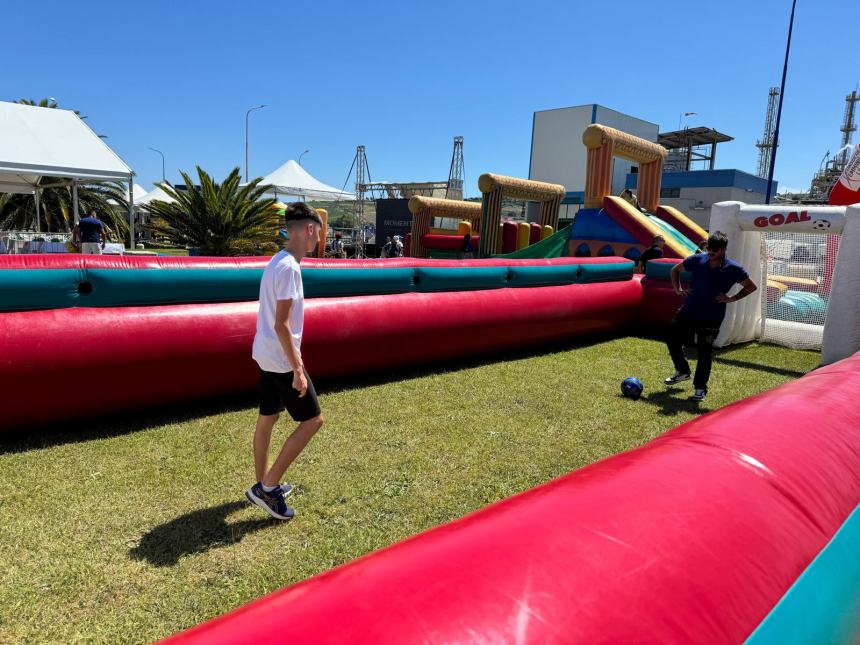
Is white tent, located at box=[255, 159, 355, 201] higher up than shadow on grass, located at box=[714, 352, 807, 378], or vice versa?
white tent, located at box=[255, 159, 355, 201]

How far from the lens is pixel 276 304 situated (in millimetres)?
2492

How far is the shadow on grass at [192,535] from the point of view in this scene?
244 centimetres

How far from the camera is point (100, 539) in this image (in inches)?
99.6

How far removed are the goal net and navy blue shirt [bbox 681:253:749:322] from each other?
332cm

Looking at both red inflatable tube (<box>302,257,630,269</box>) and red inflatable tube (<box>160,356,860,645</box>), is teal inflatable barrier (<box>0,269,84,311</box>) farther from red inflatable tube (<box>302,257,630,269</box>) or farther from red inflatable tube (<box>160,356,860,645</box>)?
red inflatable tube (<box>160,356,860,645</box>)

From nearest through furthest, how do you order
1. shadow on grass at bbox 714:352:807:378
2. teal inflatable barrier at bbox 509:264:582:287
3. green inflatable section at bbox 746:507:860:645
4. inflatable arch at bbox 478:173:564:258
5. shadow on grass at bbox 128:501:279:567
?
green inflatable section at bbox 746:507:860:645
shadow on grass at bbox 128:501:279:567
shadow on grass at bbox 714:352:807:378
teal inflatable barrier at bbox 509:264:582:287
inflatable arch at bbox 478:173:564:258

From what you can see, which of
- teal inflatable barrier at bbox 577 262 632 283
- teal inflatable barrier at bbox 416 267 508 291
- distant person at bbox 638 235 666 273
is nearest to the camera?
teal inflatable barrier at bbox 416 267 508 291

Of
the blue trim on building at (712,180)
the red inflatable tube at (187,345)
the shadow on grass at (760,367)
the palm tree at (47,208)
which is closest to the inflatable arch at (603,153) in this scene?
the shadow on grass at (760,367)

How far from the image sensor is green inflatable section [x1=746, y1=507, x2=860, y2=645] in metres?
1.14

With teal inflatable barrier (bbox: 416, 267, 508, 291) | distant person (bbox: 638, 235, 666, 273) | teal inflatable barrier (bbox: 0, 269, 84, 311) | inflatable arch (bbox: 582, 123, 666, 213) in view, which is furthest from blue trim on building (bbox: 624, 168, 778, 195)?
teal inflatable barrier (bbox: 0, 269, 84, 311)

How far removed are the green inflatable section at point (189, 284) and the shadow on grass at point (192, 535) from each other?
193 cm

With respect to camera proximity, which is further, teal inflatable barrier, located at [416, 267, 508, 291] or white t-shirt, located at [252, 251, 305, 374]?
teal inflatable barrier, located at [416, 267, 508, 291]

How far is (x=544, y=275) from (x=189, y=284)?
4.31m

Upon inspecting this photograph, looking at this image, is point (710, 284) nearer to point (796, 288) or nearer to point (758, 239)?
point (758, 239)
